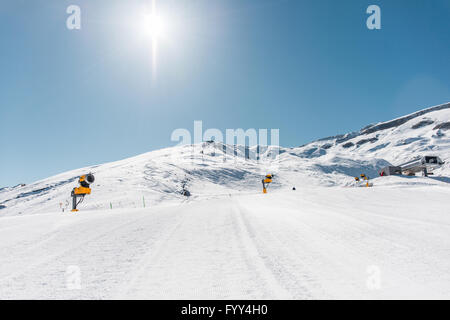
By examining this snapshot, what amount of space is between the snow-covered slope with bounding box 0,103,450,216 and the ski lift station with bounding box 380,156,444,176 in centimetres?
335

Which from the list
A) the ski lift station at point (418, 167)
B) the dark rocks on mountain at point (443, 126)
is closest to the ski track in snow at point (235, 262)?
the ski lift station at point (418, 167)

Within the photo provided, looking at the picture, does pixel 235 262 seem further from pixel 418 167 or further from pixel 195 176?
pixel 195 176

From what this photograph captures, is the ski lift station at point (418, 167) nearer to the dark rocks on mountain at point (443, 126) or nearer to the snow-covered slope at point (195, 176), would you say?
the snow-covered slope at point (195, 176)

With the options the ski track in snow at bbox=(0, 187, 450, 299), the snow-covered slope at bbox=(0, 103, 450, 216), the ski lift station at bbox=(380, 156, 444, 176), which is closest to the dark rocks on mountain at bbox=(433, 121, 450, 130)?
the snow-covered slope at bbox=(0, 103, 450, 216)

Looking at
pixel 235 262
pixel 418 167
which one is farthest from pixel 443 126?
pixel 235 262

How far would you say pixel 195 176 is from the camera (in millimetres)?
98250

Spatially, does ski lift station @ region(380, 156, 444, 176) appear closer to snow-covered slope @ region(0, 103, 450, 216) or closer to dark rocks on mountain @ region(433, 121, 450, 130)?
snow-covered slope @ region(0, 103, 450, 216)

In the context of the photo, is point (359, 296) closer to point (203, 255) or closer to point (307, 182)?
point (203, 255)

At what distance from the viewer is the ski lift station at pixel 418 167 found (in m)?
47.4

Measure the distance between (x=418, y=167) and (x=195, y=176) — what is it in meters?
74.4

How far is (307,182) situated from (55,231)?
112 metres

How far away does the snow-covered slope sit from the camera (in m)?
48.6
